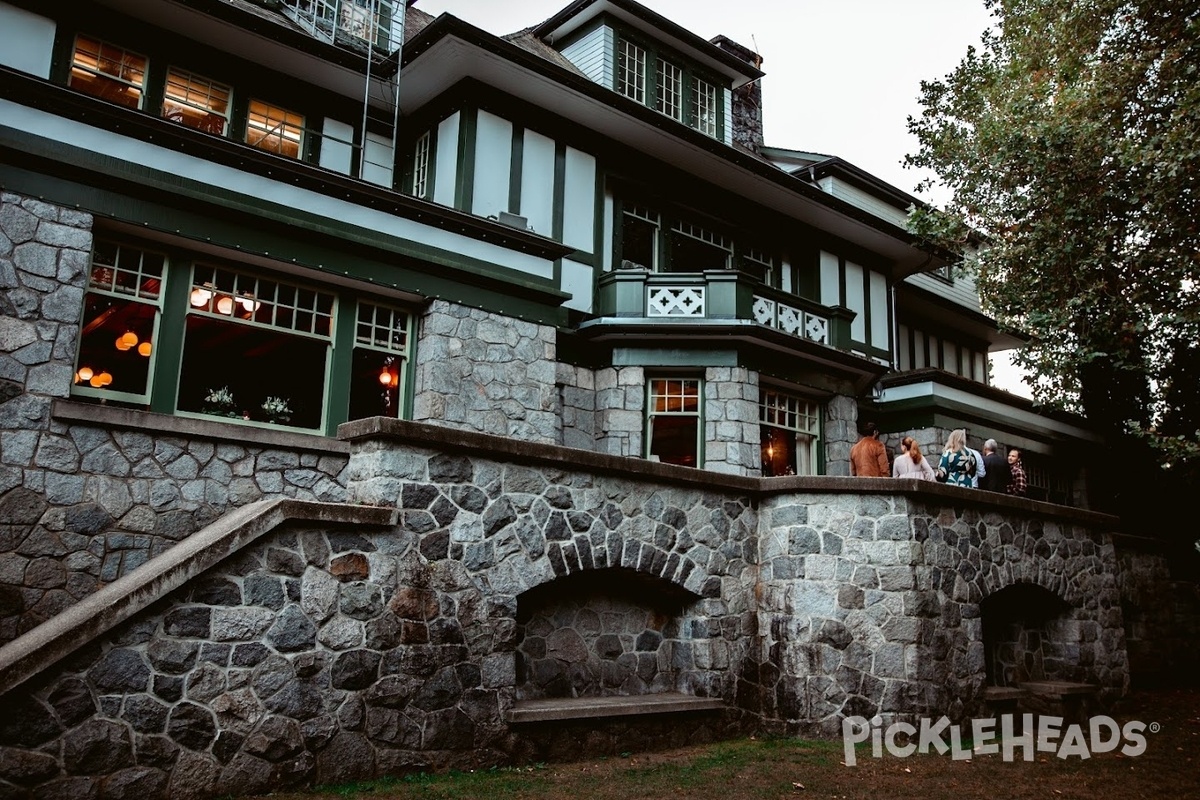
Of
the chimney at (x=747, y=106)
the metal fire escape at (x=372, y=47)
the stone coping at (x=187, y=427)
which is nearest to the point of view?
the stone coping at (x=187, y=427)

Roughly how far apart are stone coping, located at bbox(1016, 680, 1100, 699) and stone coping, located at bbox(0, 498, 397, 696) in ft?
26.0

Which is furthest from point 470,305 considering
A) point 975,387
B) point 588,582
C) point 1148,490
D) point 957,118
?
point 1148,490

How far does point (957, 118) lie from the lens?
17.1m

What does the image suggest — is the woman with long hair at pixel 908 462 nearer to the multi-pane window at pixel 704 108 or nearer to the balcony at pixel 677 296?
the balcony at pixel 677 296

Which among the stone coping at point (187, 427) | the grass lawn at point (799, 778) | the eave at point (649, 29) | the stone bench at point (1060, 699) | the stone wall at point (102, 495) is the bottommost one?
the grass lawn at point (799, 778)

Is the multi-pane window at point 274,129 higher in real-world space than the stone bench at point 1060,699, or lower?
higher

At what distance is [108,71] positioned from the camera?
1176cm

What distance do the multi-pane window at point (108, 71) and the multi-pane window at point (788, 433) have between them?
10.1 meters

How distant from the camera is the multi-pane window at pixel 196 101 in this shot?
12.3 metres

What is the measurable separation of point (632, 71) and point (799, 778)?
1295cm

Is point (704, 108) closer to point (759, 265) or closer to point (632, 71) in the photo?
point (632, 71)

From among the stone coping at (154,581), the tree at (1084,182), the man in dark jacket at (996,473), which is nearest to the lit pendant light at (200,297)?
the stone coping at (154,581)

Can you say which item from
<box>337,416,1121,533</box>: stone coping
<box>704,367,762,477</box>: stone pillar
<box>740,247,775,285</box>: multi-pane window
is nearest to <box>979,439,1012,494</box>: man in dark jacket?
<box>337,416,1121,533</box>: stone coping

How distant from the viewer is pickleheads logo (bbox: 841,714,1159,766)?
8.65 m
